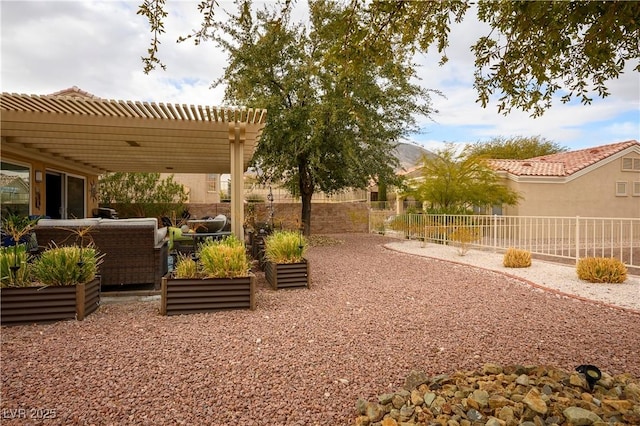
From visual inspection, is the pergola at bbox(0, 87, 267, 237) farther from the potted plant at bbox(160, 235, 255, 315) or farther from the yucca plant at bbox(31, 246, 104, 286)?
the yucca plant at bbox(31, 246, 104, 286)

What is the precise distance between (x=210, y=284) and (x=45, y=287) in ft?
5.46

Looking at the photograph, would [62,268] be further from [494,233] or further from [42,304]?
[494,233]

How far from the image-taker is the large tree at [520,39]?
2.78 m

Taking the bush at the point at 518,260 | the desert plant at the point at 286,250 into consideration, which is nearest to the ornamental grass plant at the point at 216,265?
the desert plant at the point at 286,250

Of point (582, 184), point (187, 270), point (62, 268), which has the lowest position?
point (187, 270)

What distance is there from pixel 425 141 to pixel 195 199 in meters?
12.7

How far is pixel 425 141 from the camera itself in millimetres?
12688

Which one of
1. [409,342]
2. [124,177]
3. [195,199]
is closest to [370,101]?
[409,342]

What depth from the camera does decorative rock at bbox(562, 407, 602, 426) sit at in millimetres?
2088

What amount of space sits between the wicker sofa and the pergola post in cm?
165

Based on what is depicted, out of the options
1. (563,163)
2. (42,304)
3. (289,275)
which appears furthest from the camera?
(563,163)

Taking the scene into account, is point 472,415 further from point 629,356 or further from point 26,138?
point 26,138

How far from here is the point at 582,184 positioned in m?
16.8

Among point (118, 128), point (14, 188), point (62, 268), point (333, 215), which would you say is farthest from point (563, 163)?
point (14, 188)
